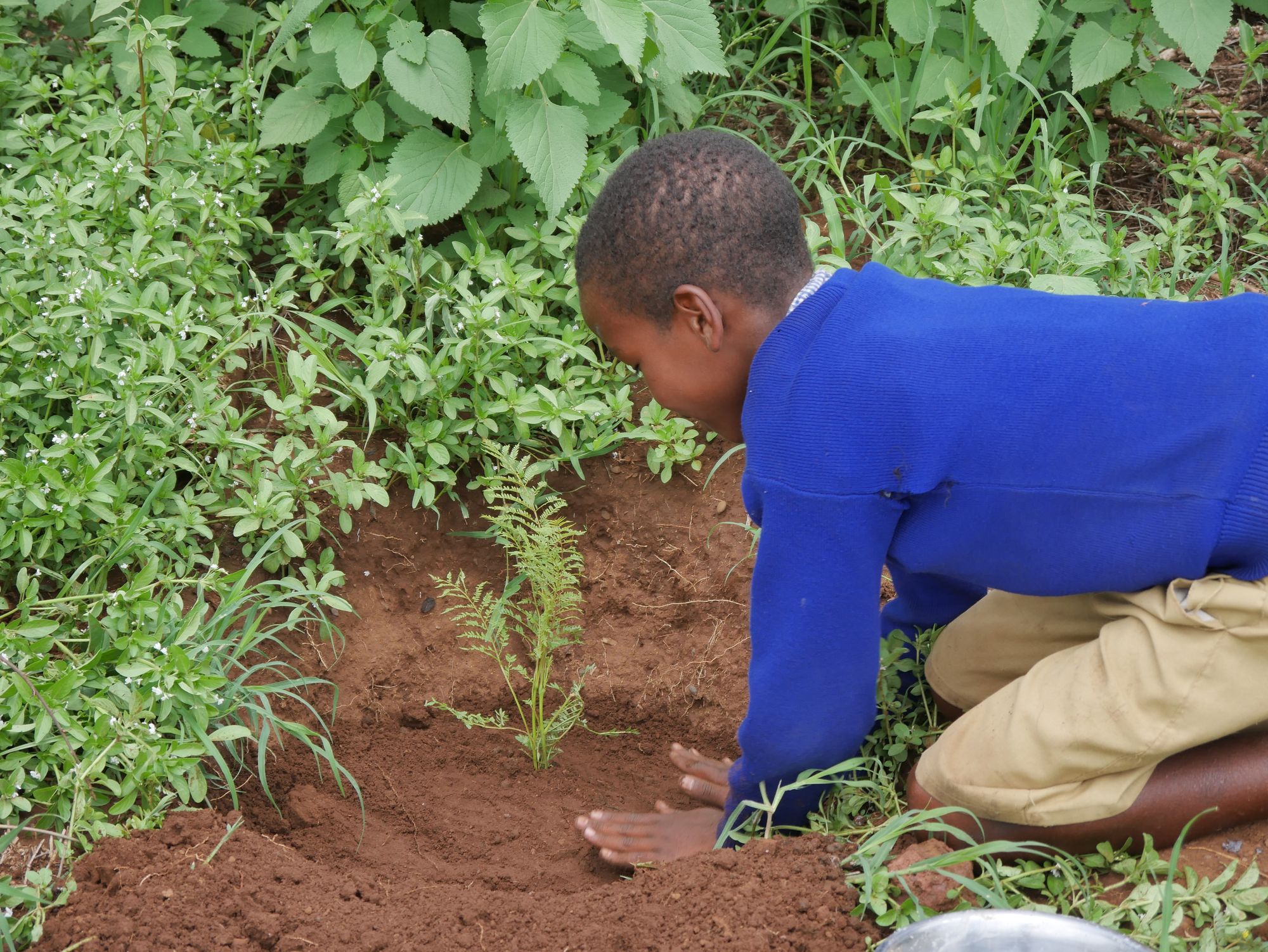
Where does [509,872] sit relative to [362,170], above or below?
below

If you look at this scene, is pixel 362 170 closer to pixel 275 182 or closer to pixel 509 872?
pixel 275 182

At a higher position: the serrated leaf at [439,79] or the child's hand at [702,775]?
the serrated leaf at [439,79]

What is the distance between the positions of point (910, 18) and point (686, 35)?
0.78 meters

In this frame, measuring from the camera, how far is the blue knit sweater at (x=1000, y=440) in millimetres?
1692

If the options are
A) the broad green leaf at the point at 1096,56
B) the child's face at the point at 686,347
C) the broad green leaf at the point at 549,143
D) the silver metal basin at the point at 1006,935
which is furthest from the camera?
the broad green leaf at the point at 1096,56

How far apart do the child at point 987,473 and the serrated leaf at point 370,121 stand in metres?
1.57

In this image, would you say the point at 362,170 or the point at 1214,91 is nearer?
the point at 362,170

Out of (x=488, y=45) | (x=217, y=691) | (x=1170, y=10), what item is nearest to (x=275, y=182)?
(x=488, y=45)

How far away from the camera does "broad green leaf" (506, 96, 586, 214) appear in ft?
9.89

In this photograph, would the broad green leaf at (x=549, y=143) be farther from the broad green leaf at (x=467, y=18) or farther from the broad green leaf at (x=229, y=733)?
the broad green leaf at (x=229, y=733)

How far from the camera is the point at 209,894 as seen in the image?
1.92 metres

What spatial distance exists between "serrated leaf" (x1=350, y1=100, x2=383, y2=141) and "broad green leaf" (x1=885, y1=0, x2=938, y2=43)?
4.97 feet

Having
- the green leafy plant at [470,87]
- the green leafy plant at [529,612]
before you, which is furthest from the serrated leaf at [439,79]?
the green leafy plant at [529,612]

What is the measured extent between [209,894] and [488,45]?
2072 mm
